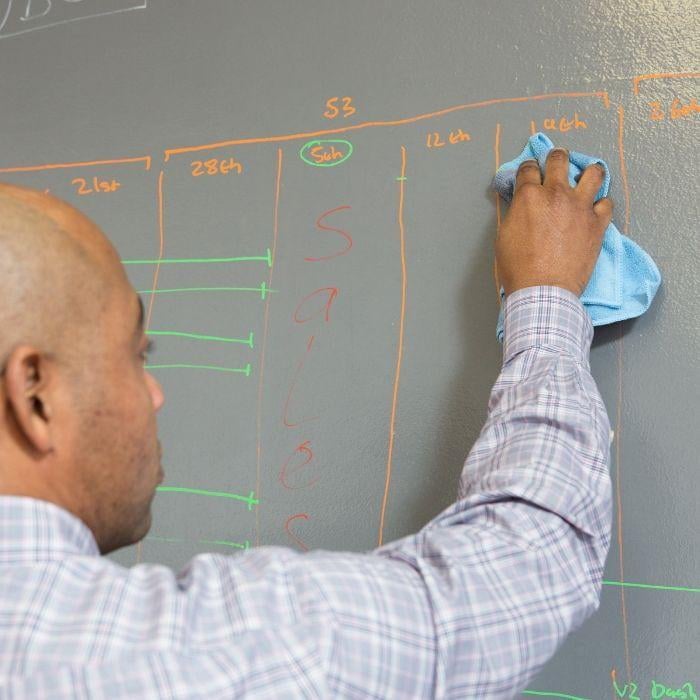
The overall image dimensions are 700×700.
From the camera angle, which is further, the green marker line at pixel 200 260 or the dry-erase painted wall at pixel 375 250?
the green marker line at pixel 200 260

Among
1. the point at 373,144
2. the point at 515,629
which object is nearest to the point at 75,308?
the point at 515,629

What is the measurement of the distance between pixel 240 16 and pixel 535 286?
2.16 ft

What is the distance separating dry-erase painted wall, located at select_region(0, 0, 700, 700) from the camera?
1.00 metres

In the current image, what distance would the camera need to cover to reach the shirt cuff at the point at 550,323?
3.13 feet

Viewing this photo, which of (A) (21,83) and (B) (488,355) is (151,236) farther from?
(B) (488,355)

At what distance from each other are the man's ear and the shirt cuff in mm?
510

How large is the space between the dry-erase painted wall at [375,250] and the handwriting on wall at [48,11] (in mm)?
26

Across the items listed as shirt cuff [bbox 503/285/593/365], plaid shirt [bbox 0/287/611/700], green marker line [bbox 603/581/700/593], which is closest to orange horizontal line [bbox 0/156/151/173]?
shirt cuff [bbox 503/285/593/365]

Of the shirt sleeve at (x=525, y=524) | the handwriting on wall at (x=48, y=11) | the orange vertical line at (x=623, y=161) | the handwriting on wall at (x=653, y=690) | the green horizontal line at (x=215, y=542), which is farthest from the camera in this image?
the handwriting on wall at (x=48, y=11)

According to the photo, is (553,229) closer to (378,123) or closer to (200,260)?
(378,123)

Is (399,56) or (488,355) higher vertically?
(399,56)

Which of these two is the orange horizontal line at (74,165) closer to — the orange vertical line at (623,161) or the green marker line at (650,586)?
the orange vertical line at (623,161)

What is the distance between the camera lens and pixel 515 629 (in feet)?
2.39

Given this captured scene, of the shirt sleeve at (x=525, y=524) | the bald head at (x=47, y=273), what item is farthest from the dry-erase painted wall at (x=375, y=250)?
the bald head at (x=47, y=273)
